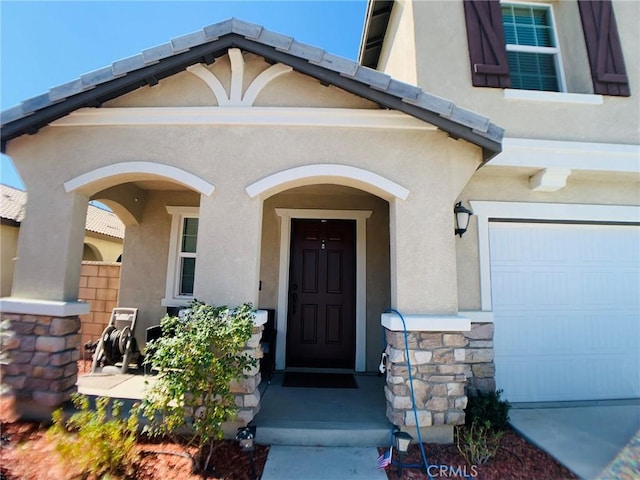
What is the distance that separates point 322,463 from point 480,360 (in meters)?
2.69

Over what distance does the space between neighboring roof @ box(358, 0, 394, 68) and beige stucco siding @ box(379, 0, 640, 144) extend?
1.65m

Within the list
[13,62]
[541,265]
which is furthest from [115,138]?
[541,265]

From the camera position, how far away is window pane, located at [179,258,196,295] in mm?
6230

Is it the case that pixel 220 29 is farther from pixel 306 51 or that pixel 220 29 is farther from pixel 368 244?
pixel 368 244

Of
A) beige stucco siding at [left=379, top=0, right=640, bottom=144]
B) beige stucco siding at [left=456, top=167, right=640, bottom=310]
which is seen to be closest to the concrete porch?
beige stucco siding at [left=456, top=167, right=640, bottom=310]

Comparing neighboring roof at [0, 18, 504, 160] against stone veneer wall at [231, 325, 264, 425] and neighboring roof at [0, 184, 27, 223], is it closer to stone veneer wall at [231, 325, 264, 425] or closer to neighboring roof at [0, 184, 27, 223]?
stone veneer wall at [231, 325, 264, 425]

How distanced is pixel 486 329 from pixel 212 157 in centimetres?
455

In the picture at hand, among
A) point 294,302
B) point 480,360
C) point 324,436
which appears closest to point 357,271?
point 294,302

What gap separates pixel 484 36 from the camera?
5066 mm

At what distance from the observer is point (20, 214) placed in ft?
35.1

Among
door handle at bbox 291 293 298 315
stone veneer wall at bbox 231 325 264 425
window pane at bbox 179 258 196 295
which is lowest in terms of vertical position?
stone veneer wall at bbox 231 325 264 425

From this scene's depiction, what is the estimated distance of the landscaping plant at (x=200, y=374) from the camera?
120 inches

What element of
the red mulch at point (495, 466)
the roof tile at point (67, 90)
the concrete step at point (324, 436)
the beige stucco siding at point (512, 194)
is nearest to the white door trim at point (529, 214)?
the beige stucco siding at point (512, 194)

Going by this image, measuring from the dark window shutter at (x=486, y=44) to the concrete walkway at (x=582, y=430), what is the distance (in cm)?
490
